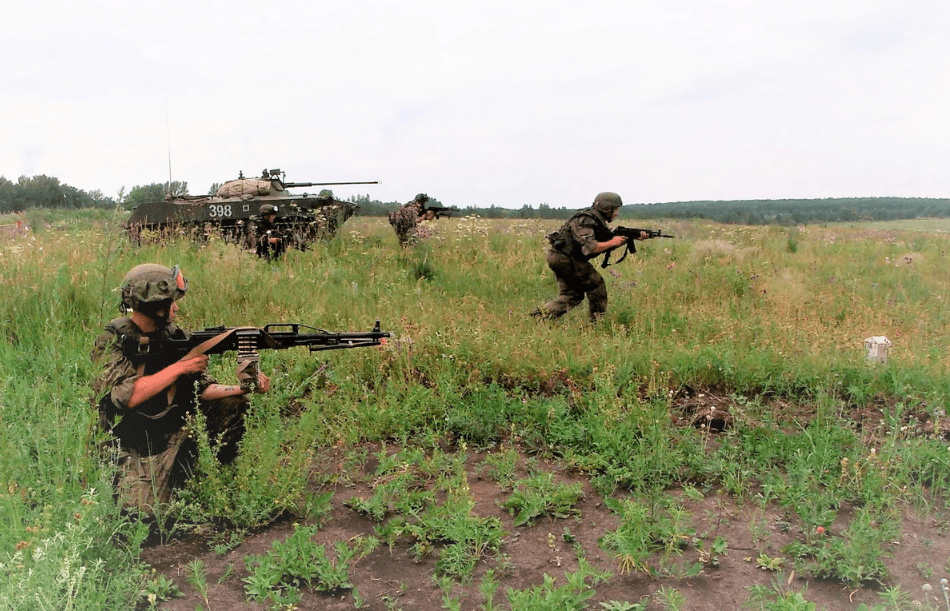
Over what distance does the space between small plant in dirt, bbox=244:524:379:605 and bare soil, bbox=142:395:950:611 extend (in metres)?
0.05

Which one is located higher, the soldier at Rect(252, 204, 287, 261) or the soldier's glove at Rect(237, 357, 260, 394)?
the soldier at Rect(252, 204, 287, 261)

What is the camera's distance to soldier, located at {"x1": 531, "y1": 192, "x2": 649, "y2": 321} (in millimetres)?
6961

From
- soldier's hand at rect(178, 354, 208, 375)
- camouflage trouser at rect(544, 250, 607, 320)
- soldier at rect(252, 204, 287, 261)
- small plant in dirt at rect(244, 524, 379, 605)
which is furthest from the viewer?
soldier at rect(252, 204, 287, 261)

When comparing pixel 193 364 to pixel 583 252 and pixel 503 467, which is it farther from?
pixel 583 252

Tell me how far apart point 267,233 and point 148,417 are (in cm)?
816

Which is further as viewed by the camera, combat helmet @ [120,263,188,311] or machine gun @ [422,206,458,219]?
machine gun @ [422,206,458,219]

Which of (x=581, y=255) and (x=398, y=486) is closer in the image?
(x=398, y=486)

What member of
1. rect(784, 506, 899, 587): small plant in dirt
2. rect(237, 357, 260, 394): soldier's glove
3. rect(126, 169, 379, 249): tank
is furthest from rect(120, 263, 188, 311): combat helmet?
rect(126, 169, 379, 249): tank

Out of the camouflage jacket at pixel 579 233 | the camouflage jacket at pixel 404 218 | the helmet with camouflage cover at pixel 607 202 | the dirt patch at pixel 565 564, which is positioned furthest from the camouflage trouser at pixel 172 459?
the camouflage jacket at pixel 404 218

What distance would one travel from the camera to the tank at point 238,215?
11227mm

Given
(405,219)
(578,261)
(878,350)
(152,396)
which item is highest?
(405,219)

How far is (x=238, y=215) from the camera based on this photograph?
37.6 feet

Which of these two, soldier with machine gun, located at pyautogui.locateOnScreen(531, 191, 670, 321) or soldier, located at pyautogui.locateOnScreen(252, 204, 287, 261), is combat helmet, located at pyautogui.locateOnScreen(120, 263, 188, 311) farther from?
soldier, located at pyautogui.locateOnScreen(252, 204, 287, 261)

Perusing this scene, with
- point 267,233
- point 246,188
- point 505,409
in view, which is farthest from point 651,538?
point 246,188
